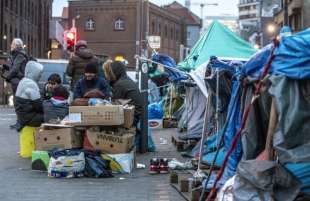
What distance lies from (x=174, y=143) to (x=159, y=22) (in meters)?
84.6

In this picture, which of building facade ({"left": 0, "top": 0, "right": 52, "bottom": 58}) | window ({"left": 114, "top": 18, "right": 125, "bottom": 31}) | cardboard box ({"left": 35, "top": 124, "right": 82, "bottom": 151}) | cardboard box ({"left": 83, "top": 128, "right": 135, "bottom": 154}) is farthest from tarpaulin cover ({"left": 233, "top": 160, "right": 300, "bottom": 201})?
window ({"left": 114, "top": 18, "right": 125, "bottom": 31})

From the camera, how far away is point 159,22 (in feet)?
325

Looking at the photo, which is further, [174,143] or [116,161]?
[174,143]

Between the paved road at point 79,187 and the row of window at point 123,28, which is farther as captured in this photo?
the row of window at point 123,28

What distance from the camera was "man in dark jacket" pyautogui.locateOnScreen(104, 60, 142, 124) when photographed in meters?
12.9

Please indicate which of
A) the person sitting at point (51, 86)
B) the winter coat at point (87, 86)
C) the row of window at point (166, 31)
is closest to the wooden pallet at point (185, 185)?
the winter coat at point (87, 86)

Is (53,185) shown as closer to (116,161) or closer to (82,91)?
(116,161)

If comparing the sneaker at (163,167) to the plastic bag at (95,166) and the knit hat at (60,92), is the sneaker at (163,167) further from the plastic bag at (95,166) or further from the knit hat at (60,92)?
the knit hat at (60,92)

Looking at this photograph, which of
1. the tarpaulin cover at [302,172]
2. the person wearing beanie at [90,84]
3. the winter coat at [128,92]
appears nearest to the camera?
the tarpaulin cover at [302,172]

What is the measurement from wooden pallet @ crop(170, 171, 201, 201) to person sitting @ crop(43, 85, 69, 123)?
9.89ft

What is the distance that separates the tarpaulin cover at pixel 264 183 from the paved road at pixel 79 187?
2.45 meters

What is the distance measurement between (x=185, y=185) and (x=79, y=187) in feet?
5.05

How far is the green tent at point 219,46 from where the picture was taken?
1316 cm

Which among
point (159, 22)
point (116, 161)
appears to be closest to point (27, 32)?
point (159, 22)
